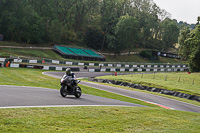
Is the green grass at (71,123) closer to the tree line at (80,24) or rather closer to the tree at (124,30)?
the tree line at (80,24)

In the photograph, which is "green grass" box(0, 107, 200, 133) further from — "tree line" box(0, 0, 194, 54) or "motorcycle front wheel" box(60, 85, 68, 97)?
"tree line" box(0, 0, 194, 54)

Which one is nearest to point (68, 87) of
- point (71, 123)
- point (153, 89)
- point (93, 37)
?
point (71, 123)

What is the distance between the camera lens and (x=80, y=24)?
309ft

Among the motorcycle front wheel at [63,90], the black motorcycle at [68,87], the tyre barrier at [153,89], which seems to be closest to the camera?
the black motorcycle at [68,87]

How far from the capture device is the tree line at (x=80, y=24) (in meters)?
68.6

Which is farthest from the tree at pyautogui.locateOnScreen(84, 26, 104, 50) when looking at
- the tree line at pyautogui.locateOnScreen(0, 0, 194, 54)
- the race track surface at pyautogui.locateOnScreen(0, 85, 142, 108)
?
the race track surface at pyautogui.locateOnScreen(0, 85, 142, 108)

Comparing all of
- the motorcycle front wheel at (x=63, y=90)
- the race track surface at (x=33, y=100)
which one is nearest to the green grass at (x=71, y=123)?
the race track surface at (x=33, y=100)

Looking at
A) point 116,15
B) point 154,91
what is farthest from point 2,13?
point 154,91

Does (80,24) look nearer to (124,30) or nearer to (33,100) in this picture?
(124,30)

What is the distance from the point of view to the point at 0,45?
60938 millimetres

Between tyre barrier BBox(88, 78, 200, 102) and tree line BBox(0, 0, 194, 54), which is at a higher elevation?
tree line BBox(0, 0, 194, 54)

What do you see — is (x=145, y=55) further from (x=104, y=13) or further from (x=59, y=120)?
(x=59, y=120)

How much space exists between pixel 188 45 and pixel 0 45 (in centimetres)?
4821

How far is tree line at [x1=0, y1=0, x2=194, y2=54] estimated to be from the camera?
6856 cm
